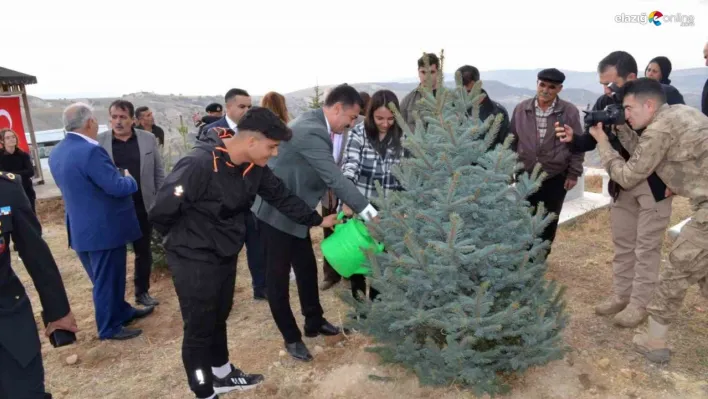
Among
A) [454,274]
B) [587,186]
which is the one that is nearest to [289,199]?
[454,274]

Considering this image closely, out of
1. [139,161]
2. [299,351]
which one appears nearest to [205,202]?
[299,351]

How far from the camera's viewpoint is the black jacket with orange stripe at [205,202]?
2785 millimetres

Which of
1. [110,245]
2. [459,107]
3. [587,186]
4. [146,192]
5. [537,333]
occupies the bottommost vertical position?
[587,186]

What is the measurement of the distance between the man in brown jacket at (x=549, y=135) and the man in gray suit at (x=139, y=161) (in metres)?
3.85

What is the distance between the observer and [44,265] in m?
2.44

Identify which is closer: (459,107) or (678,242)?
(459,107)

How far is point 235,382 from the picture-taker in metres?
3.48

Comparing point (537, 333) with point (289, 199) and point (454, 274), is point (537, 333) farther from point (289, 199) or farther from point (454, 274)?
point (289, 199)

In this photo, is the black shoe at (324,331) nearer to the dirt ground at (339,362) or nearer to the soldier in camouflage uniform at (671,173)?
the dirt ground at (339,362)

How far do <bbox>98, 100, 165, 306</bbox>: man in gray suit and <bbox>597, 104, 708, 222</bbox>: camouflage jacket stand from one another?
4426mm

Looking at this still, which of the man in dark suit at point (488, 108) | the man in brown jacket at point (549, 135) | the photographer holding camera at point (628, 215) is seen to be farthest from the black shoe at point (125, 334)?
the photographer holding camera at point (628, 215)

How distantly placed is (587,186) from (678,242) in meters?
7.46

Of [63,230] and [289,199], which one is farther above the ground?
[289,199]

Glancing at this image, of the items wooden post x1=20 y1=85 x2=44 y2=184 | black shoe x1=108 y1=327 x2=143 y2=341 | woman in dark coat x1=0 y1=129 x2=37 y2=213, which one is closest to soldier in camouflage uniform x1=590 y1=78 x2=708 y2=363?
black shoe x1=108 y1=327 x2=143 y2=341
